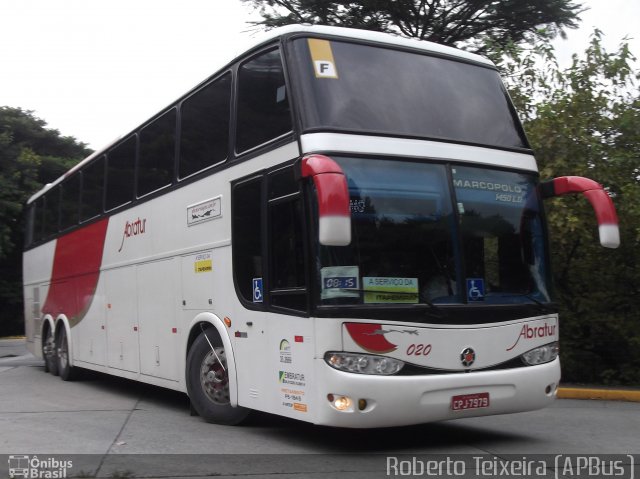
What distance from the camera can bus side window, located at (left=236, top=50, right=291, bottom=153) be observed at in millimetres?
7488

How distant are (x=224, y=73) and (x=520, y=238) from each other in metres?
3.47

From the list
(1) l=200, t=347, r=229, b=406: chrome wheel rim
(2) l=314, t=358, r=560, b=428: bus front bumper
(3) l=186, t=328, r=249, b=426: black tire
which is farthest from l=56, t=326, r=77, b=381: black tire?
(2) l=314, t=358, r=560, b=428: bus front bumper

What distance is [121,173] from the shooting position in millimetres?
11906

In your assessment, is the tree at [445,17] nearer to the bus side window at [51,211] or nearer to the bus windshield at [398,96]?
the bus side window at [51,211]

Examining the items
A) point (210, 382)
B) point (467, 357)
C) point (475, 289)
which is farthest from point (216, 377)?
point (475, 289)

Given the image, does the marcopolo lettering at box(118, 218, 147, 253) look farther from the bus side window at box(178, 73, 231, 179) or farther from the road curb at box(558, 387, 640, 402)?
the road curb at box(558, 387, 640, 402)

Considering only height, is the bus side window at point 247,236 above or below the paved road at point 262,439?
above

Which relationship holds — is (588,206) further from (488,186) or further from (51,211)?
(51,211)

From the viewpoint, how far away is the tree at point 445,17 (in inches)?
775

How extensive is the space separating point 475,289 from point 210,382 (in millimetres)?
3043

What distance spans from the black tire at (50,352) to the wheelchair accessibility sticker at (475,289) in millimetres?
10201

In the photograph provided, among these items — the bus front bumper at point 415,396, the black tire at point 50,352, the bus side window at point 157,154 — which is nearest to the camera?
the bus front bumper at point 415,396

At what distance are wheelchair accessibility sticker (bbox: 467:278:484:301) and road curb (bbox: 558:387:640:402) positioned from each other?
5102 millimetres

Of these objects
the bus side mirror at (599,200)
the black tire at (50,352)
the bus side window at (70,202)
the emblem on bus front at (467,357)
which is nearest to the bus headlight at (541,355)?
the emblem on bus front at (467,357)
